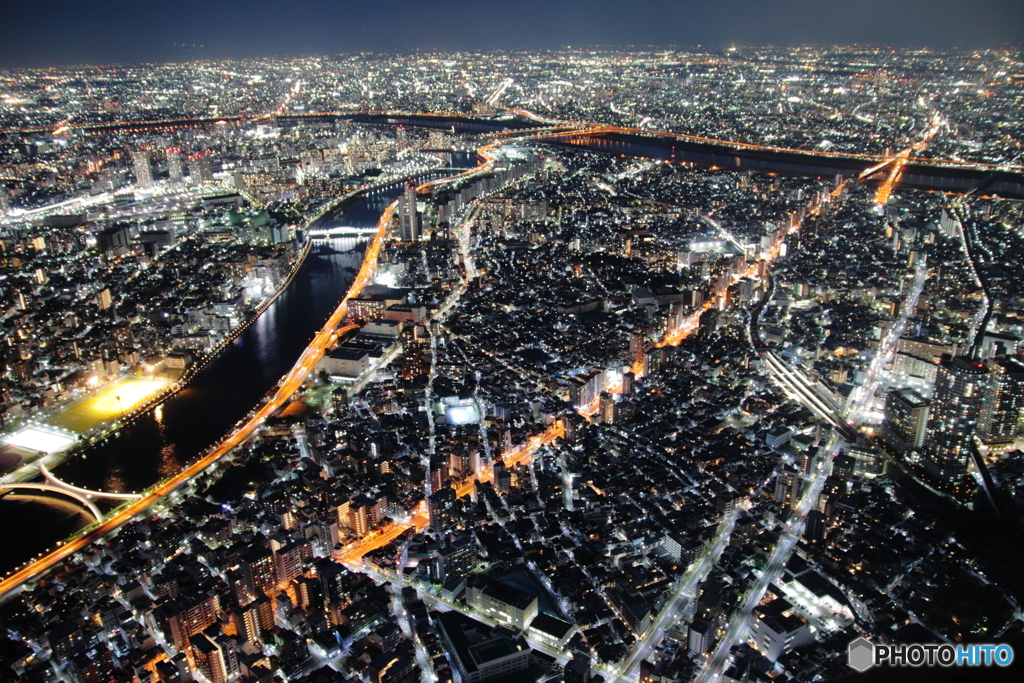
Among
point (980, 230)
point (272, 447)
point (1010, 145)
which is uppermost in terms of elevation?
point (1010, 145)

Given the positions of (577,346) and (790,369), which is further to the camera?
(577,346)

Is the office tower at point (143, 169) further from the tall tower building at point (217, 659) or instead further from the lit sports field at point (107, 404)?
the tall tower building at point (217, 659)

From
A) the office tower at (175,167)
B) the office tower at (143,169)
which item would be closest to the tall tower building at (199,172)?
the office tower at (175,167)

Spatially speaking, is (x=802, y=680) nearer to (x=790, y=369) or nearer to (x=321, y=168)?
(x=790, y=369)

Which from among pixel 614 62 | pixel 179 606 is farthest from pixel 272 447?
pixel 614 62

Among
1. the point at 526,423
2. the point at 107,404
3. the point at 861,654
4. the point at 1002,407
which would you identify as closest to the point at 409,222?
the point at 107,404

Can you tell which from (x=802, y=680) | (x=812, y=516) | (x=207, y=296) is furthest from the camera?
(x=207, y=296)
